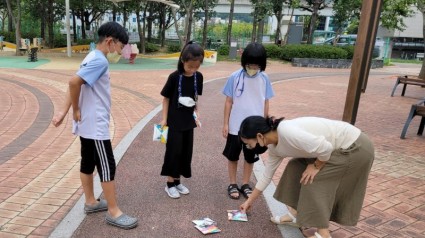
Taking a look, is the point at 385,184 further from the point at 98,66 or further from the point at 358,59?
the point at 98,66

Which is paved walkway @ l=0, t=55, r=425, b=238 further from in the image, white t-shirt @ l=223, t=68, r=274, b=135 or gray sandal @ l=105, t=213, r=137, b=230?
white t-shirt @ l=223, t=68, r=274, b=135

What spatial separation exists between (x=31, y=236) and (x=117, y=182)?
1.20m

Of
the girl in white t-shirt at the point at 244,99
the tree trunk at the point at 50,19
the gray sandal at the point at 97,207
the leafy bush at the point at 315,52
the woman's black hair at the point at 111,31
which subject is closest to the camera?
the woman's black hair at the point at 111,31

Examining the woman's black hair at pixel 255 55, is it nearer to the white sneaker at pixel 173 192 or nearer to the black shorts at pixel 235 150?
the black shorts at pixel 235 150

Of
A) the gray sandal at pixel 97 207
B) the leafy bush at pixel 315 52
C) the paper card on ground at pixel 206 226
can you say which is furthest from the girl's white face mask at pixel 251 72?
the leafy bush at pixel 315 52

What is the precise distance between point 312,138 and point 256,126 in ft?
1.31

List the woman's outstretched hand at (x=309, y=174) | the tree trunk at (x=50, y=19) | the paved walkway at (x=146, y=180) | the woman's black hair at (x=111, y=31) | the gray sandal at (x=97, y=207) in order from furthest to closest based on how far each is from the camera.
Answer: the tree trunk at (x=50, y=19)
the gray sandal at (x=97, y=207)
the paved walkway at (x=146, y=180)
the woman's black hair at (x=111, y=31)
the woman's outstretched hand at (x=309, y=174)

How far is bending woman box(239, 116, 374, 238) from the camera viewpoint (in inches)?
101

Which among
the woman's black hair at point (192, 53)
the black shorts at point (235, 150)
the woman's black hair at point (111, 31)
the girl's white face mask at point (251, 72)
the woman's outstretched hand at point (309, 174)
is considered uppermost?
the woman's black hair at point (111, 31)

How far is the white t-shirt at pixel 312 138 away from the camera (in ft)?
8.11

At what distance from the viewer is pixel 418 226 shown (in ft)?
11.0

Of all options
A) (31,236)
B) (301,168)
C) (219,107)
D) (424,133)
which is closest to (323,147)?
(301,168)

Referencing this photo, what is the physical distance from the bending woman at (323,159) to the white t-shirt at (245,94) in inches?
33.8

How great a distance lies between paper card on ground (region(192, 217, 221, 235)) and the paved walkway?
0.19 ft
